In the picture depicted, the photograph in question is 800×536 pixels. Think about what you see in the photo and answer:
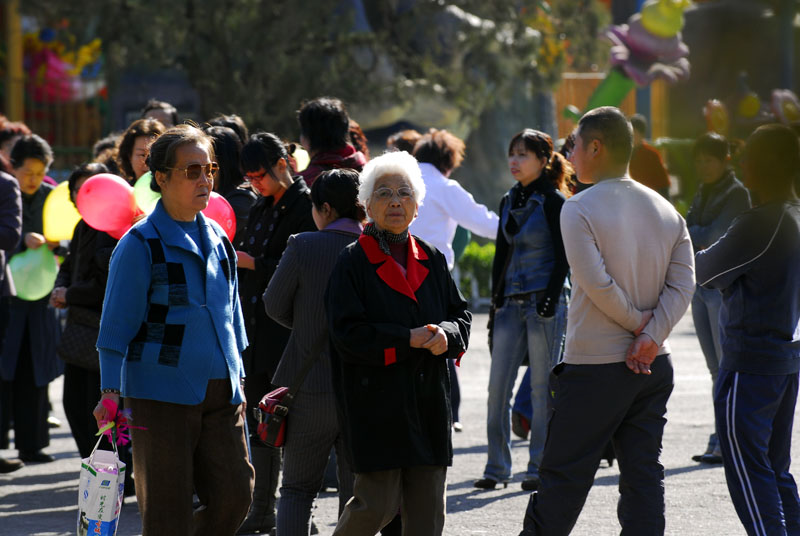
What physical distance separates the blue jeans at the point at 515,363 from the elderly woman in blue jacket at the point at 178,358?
289cm

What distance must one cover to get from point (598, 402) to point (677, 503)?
86.8 inches

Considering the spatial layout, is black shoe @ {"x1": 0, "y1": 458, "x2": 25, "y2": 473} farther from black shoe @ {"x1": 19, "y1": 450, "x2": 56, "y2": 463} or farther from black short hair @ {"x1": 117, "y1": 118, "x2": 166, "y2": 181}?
black short hair @ {"x1": 117, "y1": 118, "x2": 166, "y2": 181}

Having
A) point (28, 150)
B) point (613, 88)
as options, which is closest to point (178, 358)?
point (28, 150)

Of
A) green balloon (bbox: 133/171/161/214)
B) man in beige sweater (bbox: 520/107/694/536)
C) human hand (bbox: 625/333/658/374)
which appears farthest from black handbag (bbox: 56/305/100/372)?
human hand (bbox: 625/333/658/374)

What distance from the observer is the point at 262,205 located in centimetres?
631

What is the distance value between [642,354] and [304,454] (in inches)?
57.0

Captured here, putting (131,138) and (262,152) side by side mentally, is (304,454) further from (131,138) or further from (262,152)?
(131,138)

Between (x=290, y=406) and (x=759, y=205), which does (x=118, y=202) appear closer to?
(x=290, y=406)

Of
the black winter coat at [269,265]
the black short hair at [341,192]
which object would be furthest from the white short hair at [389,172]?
the black winter coat at [269,265]

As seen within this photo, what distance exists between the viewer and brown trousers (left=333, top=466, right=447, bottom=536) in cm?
449

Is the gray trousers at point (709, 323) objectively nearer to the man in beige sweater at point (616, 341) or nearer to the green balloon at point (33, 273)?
the man in beige sweater at point (616, 341)

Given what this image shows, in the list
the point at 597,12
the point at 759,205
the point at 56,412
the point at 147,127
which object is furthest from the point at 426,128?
the point at 759,205

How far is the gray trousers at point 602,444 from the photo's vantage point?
4.67m

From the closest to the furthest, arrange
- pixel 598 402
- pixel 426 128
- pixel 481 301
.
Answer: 1. pixel 598 402
2. pixel 481 301
3. pixel 426 128
